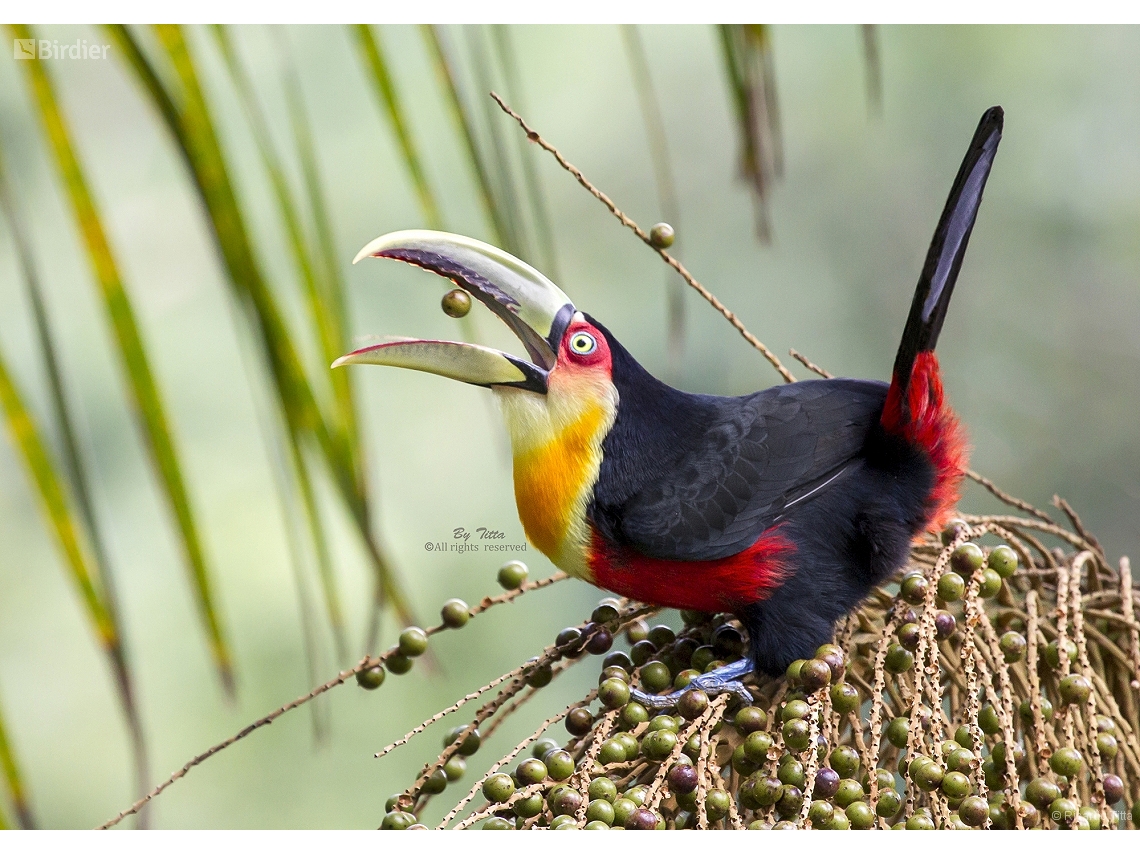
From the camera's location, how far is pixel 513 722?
4.68 ft

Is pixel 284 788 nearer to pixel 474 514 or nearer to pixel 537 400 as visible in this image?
pixel 474 514

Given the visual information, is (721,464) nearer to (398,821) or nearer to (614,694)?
(614,694)

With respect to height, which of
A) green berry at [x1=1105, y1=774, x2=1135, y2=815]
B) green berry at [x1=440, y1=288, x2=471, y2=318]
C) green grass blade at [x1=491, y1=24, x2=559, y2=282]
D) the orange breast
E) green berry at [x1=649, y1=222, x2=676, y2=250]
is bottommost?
green berry at [x1=1105, y1=774, x2=1135, y2=815]

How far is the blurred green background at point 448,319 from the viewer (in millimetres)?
1126

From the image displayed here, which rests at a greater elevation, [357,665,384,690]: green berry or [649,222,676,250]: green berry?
[649,222,676,250]: green berry

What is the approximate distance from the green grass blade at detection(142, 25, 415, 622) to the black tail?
0.40m

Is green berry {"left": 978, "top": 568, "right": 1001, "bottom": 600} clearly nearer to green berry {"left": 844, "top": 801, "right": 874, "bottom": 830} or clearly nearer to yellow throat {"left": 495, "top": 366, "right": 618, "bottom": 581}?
green berry {"left": 844, "top": 801, "right": 874, "bottom": 830}

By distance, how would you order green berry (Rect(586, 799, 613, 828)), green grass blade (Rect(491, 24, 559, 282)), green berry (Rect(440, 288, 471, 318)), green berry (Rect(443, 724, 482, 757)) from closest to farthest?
1. green berry (Rect(586, 799, 613, 828))
2. green berry (Rect(443, 724, 482, 757))
3. green berry (Rect(440, 288, 471, 318))
4. green grass blade (Rect(491, 24, 559, 282))

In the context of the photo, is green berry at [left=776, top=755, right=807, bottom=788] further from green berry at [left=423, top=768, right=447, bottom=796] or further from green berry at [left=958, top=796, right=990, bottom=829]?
green berry at [left=423, top=768, right=447, bottom=796]

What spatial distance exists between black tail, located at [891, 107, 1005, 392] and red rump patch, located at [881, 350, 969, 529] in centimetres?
1

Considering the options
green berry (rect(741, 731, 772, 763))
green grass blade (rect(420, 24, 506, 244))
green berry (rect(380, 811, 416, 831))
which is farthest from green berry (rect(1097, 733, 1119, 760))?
green grass blade (rect(420, 24, 506, 244))

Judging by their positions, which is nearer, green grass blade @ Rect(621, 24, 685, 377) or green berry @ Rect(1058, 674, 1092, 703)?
green berry @ Rect(1058, 674, 1092, 703)

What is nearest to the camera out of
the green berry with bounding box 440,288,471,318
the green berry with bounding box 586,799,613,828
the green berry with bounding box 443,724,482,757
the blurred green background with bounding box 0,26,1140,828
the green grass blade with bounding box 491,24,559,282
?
the green berry with bounding box 586,799,613,828

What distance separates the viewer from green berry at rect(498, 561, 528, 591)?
2.48 feet
